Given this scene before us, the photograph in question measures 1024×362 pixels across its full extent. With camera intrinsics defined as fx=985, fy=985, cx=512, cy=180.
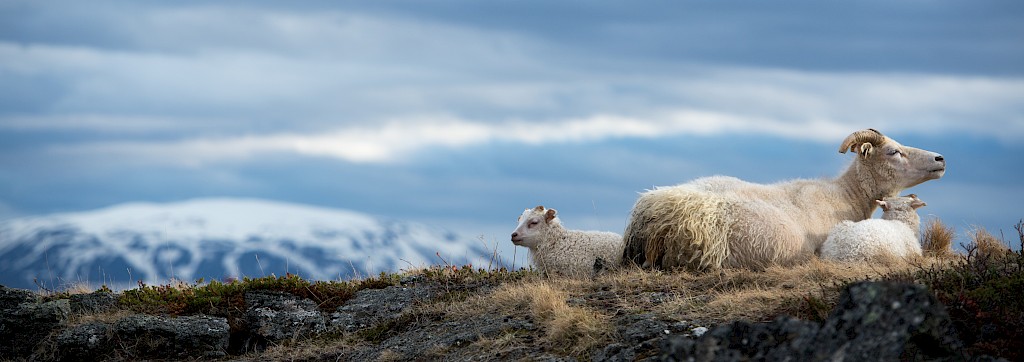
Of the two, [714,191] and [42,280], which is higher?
→ [714,191]

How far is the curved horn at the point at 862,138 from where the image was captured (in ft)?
45.9

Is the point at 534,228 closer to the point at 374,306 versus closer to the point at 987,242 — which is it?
the point at 374,306

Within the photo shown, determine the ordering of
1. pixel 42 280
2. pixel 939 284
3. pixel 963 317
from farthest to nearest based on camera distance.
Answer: pixel 42 280, pixel 939 284, pixel 963 317

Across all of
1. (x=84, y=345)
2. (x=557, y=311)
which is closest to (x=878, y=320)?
(x=557, y=311)

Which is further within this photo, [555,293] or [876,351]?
[555,293]

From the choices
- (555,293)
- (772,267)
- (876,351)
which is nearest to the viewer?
(876,351)

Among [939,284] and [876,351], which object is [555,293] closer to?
[939,284]

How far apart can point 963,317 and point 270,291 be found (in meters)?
8.55

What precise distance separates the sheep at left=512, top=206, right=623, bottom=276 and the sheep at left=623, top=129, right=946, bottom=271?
0.77 meters

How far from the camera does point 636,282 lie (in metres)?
11.1

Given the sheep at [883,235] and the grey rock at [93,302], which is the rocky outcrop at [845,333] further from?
the grey rock at [93,302]

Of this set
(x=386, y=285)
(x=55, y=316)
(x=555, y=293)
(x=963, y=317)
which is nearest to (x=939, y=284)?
(x=963, y=317)

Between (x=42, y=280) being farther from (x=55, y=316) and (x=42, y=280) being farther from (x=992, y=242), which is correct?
(x=992, y=242)

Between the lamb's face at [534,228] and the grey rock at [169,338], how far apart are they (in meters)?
4.27
